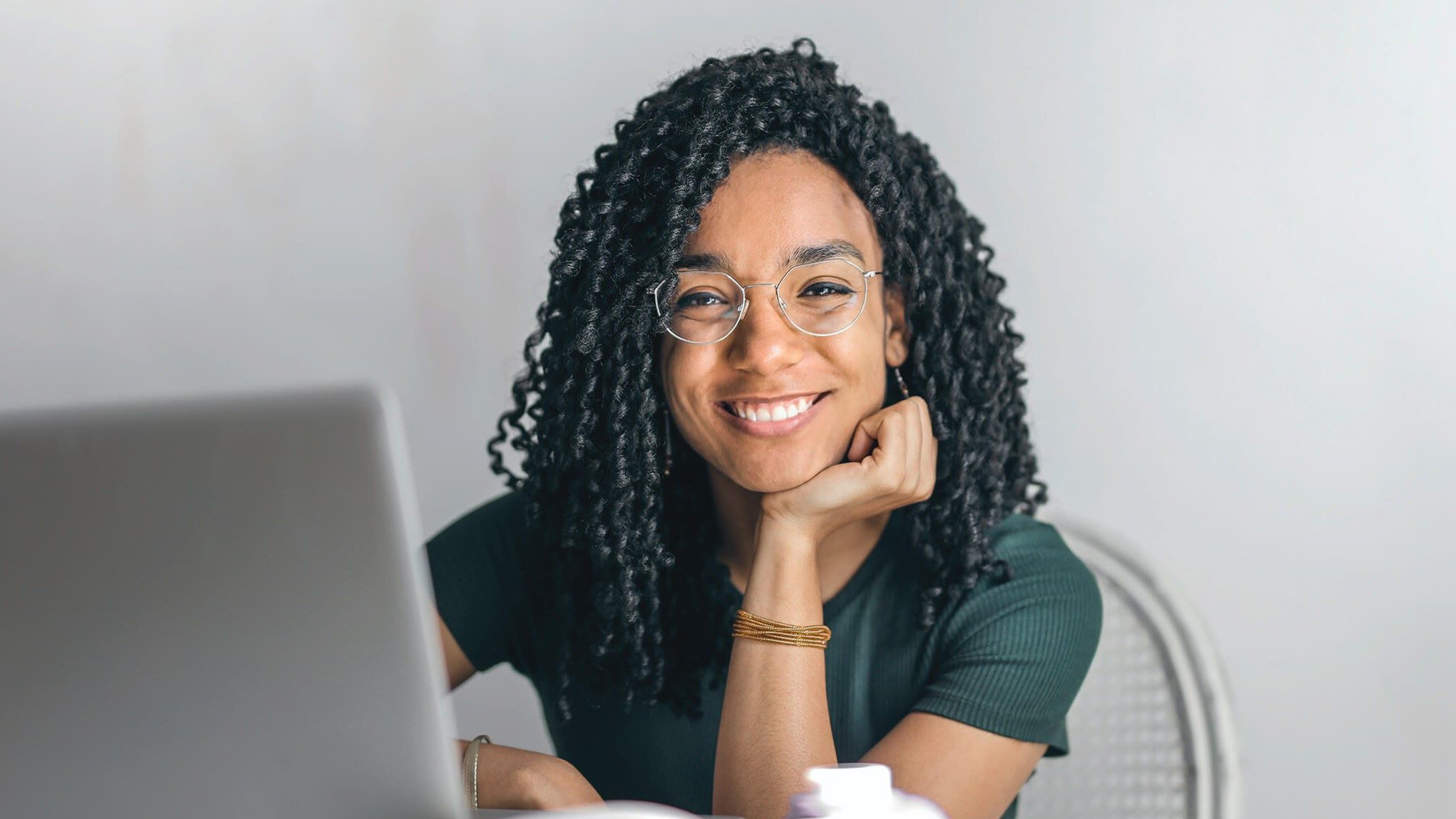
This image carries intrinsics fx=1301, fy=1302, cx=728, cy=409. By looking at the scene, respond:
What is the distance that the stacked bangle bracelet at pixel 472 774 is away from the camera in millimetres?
1155

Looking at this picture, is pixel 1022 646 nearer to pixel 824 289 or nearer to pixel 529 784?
pixel 824 289

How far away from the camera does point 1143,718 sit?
5.08ft

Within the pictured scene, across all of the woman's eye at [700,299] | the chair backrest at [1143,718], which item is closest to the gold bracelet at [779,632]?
the woman's eye at [700,299]

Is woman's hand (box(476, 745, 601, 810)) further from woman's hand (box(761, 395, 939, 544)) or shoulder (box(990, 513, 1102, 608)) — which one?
shoulder (box(990, 513, 1102, 608))

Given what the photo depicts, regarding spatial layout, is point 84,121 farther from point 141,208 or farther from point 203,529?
point 203,529

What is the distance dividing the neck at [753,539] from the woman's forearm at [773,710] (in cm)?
14

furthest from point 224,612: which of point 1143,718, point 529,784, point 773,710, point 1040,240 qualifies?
point 1040,240

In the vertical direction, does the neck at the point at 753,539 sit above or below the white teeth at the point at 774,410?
below

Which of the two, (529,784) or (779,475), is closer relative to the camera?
(529,784)

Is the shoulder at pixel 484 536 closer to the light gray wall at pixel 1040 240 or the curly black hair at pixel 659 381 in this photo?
the curly black hair at pixel 659 381

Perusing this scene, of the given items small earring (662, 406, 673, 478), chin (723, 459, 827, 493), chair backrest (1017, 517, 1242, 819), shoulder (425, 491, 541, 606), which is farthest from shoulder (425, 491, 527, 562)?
chair backrest (1017, 517, 1242, 819)

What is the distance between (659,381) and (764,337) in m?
0.16

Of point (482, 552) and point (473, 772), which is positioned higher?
point (482, 552)

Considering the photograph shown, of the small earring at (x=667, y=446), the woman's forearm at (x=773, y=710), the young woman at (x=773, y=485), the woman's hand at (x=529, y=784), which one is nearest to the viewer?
the woman's hand at (x=529, y=784)
